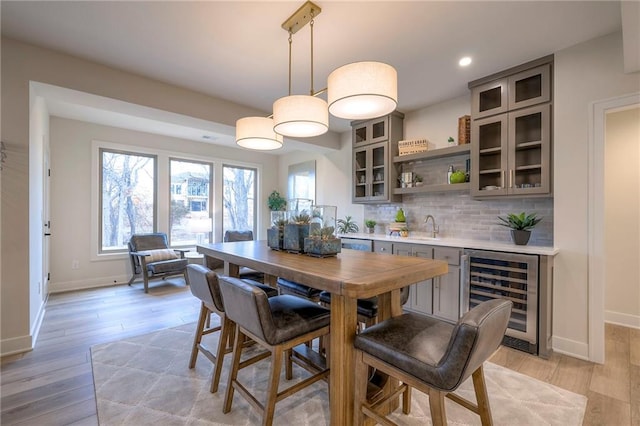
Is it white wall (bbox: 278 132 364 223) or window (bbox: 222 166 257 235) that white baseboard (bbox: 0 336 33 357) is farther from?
white wall (bbox: 278 132 364 223)

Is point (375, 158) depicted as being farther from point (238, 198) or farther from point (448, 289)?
point (238, 198)

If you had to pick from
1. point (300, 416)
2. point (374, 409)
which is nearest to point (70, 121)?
point (300, 416)

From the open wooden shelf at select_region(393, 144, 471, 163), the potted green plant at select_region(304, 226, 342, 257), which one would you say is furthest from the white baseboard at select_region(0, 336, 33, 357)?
the open wooden shelf at select_region(393, 144, 471, 163)

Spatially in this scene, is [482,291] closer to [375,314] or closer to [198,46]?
[375,314]

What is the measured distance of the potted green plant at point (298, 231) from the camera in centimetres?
206

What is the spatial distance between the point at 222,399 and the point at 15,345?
6.62ft

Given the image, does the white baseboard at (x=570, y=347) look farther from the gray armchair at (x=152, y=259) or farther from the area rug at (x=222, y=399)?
the gray armchair at (x=152, y=259)

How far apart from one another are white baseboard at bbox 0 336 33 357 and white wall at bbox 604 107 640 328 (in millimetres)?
5626

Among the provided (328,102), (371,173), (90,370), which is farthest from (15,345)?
(371,173)

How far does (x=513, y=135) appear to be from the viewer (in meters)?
2.87

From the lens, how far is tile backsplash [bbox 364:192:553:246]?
297 centimetres

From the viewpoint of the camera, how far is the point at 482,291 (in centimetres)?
286

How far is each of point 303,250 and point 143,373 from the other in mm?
1536

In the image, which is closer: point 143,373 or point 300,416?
point 300,416
